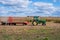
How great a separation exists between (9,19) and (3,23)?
37.7 inches

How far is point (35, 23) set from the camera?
28094mm

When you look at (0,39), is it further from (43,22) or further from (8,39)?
(43,22)

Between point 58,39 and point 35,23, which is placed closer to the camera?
point 58,39

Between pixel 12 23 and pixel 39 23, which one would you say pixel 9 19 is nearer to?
pixel 12 23

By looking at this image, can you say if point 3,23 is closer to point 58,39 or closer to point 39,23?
point 39,23

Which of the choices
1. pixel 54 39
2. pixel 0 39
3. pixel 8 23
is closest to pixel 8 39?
pixel 0 39

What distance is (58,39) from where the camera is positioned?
38.7 ft

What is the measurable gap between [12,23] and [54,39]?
16643mm

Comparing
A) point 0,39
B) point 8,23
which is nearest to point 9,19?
point 8,23

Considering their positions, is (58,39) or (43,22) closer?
(58,39)

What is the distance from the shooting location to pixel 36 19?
28.7 metres

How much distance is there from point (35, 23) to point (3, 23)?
4284 mm

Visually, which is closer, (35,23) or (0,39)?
(0,39)

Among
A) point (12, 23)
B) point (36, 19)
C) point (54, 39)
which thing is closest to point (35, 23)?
point (36, 19)
